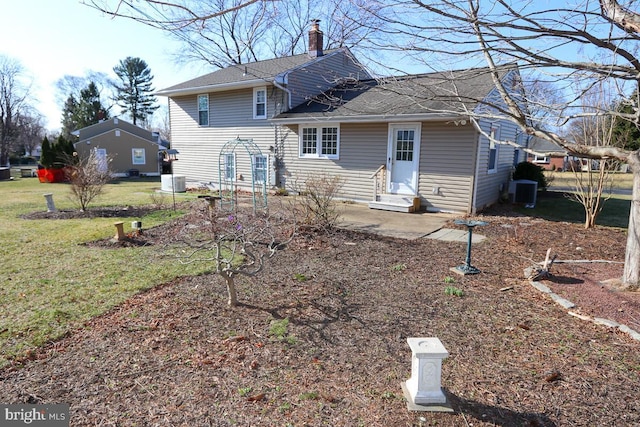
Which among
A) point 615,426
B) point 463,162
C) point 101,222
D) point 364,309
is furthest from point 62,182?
point 615,426

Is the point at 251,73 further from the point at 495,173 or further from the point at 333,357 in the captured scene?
the point at 333,357

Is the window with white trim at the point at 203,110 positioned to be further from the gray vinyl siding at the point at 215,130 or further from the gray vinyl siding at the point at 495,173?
the gray vinyl siding at the point at 495,173

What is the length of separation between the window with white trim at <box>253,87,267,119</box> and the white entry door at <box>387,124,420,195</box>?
219 inches

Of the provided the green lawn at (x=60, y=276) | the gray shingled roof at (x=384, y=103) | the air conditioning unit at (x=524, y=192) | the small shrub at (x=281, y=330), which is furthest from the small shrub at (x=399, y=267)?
the air conditioning unit at (x=524, y=192)

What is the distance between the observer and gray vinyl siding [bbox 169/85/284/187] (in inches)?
574

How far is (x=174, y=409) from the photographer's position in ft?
8.26

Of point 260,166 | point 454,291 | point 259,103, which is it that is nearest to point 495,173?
point 260,166

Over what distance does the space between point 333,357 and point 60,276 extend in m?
4.29

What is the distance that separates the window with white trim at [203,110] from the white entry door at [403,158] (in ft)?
28.9

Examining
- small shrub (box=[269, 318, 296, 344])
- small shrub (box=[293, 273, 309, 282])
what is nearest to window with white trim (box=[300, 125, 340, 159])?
small shrub (box=[293, 273, 309, 282])

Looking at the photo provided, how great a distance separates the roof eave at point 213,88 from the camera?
539 inches

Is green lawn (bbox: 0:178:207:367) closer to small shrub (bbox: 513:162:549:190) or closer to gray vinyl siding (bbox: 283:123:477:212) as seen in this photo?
gray vinyl siding (bbox: 283:123:477:212)

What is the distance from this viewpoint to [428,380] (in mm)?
2527

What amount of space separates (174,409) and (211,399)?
241 millimetres
